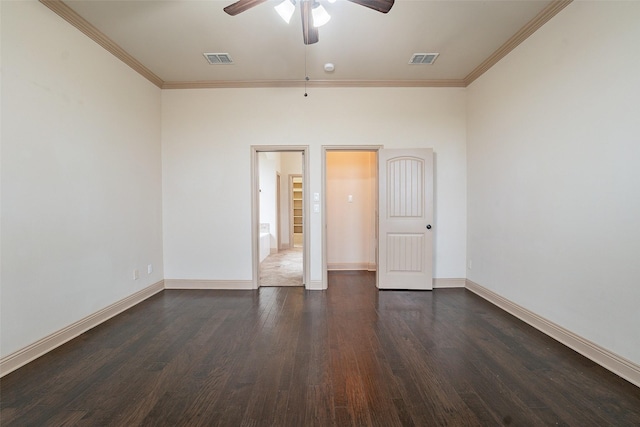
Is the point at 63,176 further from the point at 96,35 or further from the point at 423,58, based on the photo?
the point at 423,58

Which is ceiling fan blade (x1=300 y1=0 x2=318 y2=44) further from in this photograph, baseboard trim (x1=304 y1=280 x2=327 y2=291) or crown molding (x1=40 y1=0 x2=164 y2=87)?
baseboard trim (x1=304 y1=280 x2=327 y2=291)

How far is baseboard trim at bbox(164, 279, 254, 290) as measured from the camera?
3.86 meters

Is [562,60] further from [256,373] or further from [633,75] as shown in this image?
[256,373]

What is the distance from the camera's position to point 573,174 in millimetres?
2229

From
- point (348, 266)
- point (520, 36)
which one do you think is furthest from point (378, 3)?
point (348, 266)

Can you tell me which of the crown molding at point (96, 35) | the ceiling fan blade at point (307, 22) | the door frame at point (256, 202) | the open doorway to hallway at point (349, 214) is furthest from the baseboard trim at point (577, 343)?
the crown molding at point (96, 35)

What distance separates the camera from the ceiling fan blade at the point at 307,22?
6.51 feet

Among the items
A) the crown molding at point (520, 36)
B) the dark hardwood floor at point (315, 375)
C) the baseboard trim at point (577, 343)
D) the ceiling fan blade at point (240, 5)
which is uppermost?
the crown molding at point (520, 36)

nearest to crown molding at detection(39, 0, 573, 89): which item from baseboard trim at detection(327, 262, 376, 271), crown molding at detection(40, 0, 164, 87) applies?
crown molding at detection(40, 0, 164, 87)

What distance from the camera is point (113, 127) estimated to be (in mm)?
2930

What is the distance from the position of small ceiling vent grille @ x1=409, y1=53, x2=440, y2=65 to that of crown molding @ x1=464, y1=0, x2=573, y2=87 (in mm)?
668

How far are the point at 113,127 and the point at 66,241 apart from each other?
134 cm

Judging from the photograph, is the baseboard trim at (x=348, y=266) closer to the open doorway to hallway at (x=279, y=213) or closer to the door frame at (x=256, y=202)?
the open doorway to hallway at (x=279, y=213)

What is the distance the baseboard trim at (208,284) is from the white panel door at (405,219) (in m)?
2.02
